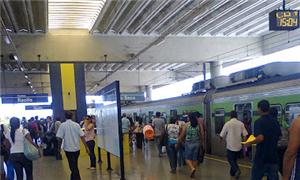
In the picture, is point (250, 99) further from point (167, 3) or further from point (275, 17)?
point (167, 3)

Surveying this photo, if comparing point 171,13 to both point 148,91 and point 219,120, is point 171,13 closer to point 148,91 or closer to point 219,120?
point 219,120

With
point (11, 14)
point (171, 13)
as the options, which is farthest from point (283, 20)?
point (11, 14)

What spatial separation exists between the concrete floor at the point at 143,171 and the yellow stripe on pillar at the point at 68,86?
15.7 feet

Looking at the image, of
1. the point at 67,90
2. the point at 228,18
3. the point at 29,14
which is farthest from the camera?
Answer: the point at 67,90

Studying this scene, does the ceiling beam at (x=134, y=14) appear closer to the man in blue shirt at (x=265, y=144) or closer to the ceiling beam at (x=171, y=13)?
the ceiling beam at (x=171, y=13)

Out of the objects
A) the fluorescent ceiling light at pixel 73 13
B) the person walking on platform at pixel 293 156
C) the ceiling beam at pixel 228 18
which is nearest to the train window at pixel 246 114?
the ceiling beam at pixel 228 18

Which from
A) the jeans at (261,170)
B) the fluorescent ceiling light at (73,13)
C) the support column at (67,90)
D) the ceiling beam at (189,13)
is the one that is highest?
the fluorescent ceiling light at (73,13)

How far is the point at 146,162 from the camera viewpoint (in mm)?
13406

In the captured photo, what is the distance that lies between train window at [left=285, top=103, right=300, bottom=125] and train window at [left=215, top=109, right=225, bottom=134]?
394 centimetres

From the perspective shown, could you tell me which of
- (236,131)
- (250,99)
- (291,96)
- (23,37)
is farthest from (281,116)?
(23,37)

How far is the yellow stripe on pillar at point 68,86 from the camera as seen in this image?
18.8 metres

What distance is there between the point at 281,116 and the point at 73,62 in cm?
1079

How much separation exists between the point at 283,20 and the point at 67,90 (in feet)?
39.4

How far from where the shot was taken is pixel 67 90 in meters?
18.8
